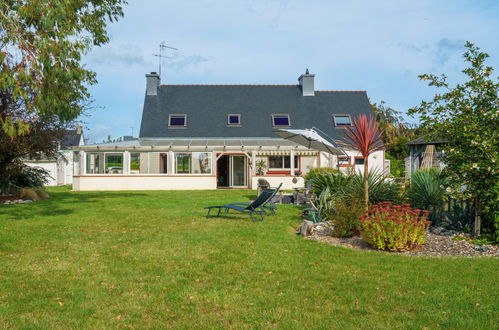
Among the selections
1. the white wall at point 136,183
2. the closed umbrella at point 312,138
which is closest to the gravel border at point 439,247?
the closed umbrella at point 312,138

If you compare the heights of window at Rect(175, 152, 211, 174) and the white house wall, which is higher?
window at Rect(175, 152, 211, 174)

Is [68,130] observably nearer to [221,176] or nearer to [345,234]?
[221,176]

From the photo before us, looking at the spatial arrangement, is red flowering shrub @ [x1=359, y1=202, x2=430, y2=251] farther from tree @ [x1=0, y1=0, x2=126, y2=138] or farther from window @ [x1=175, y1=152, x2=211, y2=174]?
window @ [x1=175, y1=152, x2=211, y2=174]

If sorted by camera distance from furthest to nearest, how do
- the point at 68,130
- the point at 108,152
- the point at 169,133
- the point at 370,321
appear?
1. the point at 169,133
2. the point at 108,152
3. the point at 68,130
4. the point at 370,321

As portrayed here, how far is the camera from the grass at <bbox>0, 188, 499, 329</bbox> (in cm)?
454

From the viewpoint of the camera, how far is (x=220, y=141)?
29719mm

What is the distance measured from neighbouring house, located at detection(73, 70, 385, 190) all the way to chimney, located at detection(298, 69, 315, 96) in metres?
0.07

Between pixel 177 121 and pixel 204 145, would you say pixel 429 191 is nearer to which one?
pixel 204 145

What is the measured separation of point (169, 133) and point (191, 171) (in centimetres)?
421

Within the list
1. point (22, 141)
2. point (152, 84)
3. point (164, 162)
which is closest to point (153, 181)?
point (164, 162)

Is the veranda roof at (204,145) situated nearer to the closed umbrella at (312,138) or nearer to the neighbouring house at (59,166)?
the neighbouring house at (59,166)

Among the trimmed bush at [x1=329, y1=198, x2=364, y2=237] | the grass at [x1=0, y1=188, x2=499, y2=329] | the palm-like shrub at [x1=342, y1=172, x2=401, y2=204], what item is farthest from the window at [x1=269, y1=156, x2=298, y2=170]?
the trimmed bush at [x1=329, y1=198, x2=364, y2=237]

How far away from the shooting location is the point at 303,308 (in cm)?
482

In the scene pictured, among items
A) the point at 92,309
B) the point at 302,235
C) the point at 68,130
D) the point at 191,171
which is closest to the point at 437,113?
the point at 302,235
